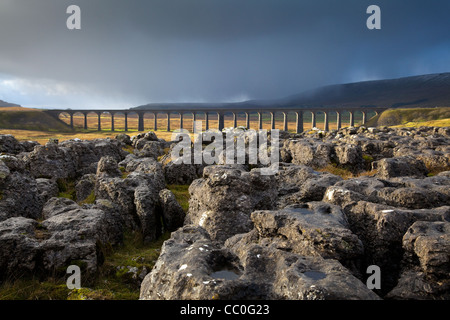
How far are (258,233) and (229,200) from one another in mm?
3739

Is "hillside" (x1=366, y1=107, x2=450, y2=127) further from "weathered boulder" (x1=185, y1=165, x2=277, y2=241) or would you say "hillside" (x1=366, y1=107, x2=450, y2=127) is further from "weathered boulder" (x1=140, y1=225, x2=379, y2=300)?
"weathered boulder" (x1=140, y1=225, x2=379, y2=300)

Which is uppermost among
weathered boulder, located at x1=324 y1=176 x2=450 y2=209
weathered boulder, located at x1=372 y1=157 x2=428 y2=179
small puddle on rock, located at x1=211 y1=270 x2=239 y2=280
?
weathered boulder, located at x1=372 y1=157 x2=428 y2=179

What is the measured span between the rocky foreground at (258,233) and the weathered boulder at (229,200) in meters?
0.05

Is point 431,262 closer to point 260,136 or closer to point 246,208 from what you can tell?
point 246,208

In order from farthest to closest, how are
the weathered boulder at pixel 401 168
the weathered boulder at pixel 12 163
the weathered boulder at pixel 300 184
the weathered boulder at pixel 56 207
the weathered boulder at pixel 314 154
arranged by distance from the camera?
the weathered boulder at pixel 314 154, the weathered boulder at pixel 401 168, the weathered boulder at pixel 12 163, the weathered boulder at pixel 300 184, the weathered boulder at pixel 56 207

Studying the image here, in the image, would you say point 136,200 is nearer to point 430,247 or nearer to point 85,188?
point 85,188

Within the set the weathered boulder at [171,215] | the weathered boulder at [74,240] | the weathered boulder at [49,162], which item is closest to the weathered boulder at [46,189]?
the weathered boulder at [49,162]

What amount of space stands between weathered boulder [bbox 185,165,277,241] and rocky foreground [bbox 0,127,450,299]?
1.8 inches

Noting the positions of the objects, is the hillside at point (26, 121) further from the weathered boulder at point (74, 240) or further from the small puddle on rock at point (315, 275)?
the small puddle on rock at point (315, 275)

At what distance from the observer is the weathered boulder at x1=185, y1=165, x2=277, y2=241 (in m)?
12.8

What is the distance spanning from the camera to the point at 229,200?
1311 centimetres

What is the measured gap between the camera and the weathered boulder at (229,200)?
12.8 meters

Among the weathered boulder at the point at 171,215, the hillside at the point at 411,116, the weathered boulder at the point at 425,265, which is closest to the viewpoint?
the weathered boulder at the point at 425,265

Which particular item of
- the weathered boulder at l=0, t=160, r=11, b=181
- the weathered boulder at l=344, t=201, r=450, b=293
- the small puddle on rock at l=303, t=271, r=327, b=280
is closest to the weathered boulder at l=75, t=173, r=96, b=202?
the weathered boulder at l=0, t=160, r=11, b=181
